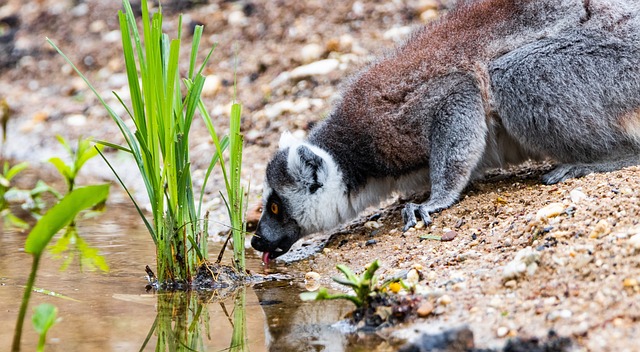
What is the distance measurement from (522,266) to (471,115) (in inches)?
80.5

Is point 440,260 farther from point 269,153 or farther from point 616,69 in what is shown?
point 269,153

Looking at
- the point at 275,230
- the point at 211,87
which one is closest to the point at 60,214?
the point at 275,230

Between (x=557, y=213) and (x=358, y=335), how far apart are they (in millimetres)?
1512

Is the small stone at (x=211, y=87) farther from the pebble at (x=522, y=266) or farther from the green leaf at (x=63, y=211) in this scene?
the green leaf at (x=63, y=211)

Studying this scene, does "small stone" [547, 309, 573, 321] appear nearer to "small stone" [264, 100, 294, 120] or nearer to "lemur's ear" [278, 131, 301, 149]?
"lemur's ear" [278, 131, 301, 149]

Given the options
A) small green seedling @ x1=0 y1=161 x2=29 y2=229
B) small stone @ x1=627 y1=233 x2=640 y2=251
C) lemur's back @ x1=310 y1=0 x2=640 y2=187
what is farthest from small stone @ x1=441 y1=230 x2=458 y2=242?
small green seedling @ x1=0 y1=161 x2=29 y2=229

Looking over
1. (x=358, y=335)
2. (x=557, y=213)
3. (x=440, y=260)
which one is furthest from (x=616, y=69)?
(x=358, y=335)

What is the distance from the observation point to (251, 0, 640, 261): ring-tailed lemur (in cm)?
583

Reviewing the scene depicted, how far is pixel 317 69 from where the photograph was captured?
9.16m

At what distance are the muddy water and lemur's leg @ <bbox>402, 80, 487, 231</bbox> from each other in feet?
3.90

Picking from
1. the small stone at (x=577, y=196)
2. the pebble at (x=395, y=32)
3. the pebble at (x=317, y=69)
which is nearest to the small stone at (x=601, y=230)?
the small stone at (x=577, y=196)

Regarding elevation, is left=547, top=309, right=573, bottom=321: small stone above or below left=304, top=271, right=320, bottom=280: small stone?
below

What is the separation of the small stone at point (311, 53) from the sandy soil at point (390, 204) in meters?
0.02

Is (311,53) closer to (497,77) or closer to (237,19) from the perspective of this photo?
(237,19)
